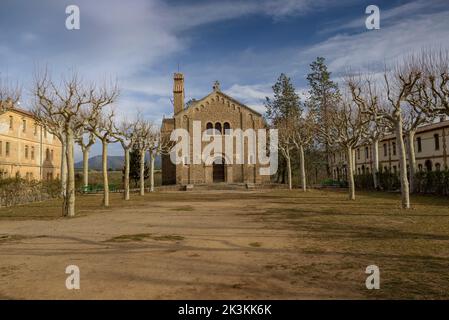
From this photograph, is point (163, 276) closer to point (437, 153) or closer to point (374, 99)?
point (374, 99)

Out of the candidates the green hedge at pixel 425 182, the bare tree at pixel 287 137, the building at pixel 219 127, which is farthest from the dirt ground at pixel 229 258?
the building at pixel 219 127

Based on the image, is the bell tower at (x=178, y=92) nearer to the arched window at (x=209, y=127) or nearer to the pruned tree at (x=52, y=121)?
the arched window at (x=209, y=127)

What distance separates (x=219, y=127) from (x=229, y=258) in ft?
117

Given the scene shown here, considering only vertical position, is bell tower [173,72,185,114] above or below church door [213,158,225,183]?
above

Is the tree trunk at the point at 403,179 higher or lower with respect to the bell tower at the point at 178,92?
lower

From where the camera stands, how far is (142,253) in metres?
7.99

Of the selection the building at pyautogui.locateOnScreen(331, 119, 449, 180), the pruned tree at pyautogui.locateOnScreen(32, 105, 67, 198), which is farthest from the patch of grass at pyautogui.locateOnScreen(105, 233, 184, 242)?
the building at pyautogui.locateOnScreen(331, 119, 449, 180)

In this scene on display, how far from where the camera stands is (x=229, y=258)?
7.41 metres

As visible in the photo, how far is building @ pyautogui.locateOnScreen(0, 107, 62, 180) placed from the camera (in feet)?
123

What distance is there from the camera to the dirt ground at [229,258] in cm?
533

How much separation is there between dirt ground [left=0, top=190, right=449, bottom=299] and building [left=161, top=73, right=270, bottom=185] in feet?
91.6

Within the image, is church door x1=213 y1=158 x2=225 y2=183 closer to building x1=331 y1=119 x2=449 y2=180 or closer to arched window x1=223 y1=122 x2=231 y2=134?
arched window x1=223 y1=122 x2=231 y2=134

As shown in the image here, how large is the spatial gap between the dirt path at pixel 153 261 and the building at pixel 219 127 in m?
28.3
